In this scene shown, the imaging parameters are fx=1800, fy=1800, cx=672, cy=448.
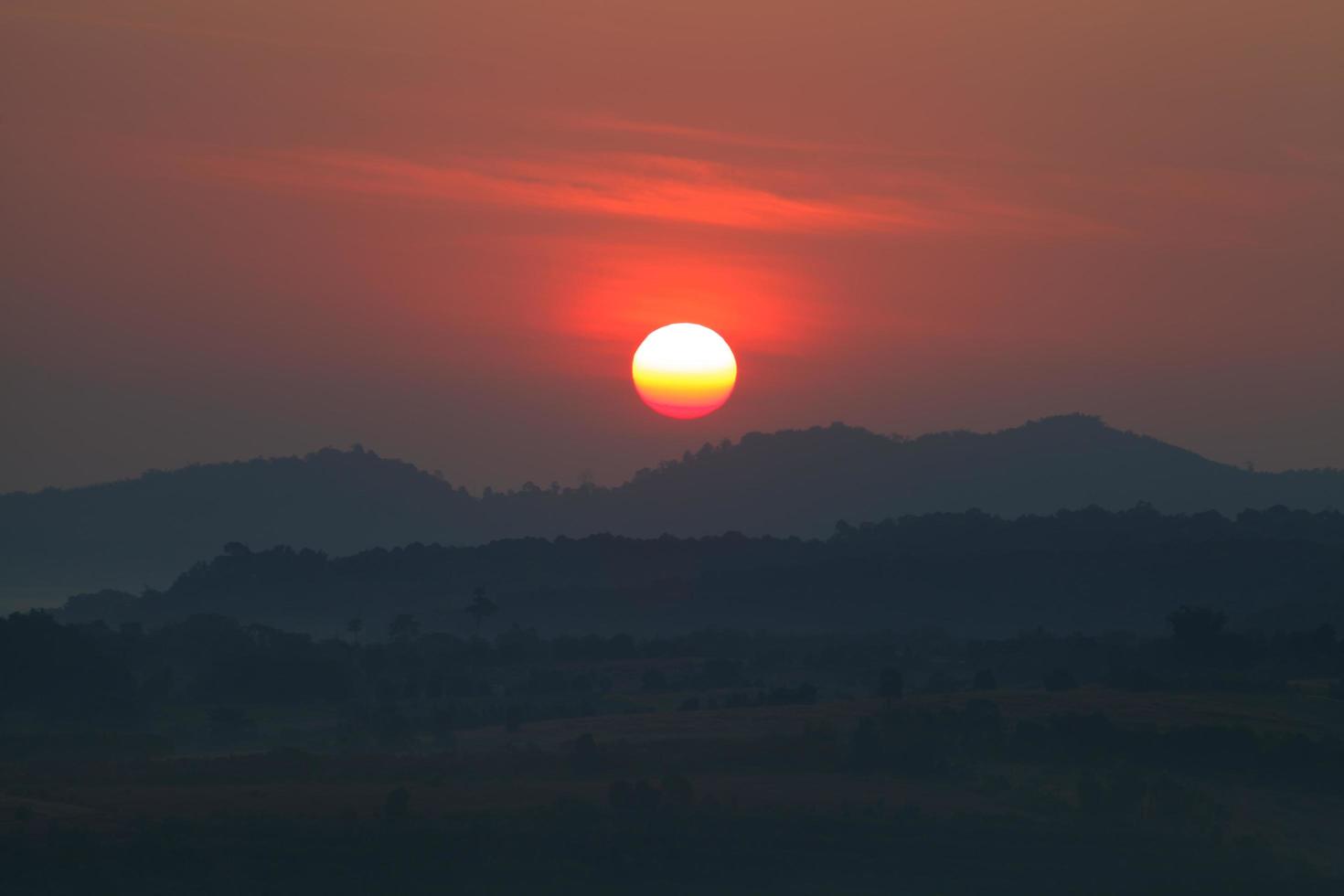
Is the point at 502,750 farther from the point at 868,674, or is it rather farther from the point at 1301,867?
the point at 868,674

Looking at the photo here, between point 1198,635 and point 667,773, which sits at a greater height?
point 1198,635

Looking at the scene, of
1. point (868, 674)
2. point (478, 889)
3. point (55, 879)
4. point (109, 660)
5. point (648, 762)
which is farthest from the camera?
point (868, 674)

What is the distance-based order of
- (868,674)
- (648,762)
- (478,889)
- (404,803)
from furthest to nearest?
1. (868,674)
2. (648,762)
3. (404,803)
4. (478,889)

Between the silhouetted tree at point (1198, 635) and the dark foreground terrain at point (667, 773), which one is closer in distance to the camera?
the dark foreground terrain at point (667, 773)

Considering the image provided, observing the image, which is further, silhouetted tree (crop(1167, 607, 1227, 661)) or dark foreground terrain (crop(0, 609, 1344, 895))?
silhouetted tree (crop(1167, 607, 1227, 661))

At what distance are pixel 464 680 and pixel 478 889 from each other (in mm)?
56804

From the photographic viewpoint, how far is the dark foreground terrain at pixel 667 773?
212ft

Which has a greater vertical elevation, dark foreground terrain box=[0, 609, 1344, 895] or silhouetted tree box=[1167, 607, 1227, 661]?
silhouetted tree box=[1167, 607, 1227, 661]

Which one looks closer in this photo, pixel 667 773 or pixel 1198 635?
pixel 667 773

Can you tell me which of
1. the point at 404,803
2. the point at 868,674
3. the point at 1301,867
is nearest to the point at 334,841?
the point at 404,803

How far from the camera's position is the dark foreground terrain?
212ft

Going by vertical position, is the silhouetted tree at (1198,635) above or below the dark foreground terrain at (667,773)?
above

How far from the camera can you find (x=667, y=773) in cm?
7900

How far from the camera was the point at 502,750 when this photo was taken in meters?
83.7
